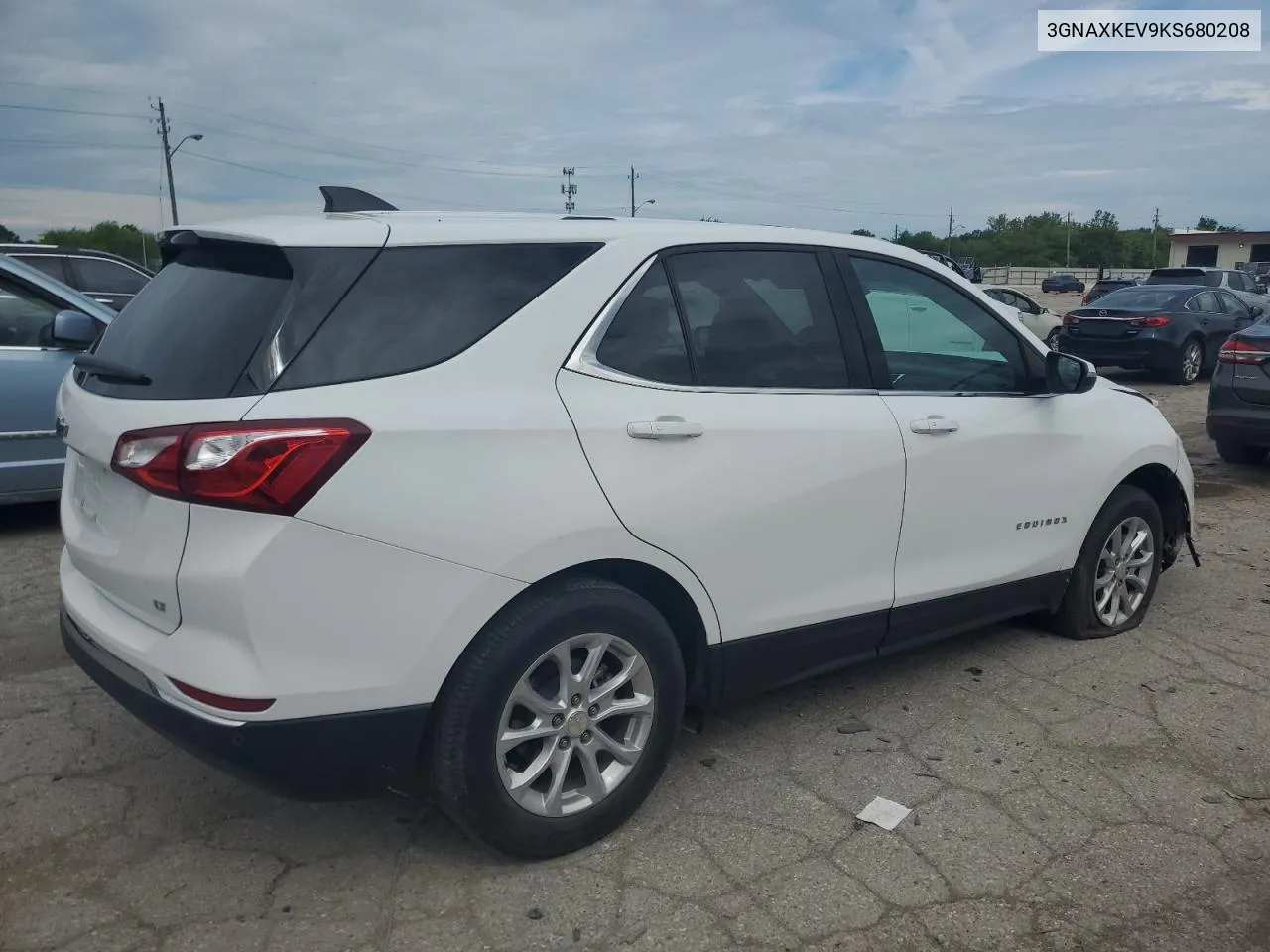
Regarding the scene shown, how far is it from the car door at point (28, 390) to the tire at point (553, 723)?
13.9 feet

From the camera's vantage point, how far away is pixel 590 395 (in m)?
2.86

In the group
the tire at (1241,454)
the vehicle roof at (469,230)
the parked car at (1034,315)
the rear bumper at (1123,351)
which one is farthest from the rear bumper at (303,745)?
the parked car at (1034,315)

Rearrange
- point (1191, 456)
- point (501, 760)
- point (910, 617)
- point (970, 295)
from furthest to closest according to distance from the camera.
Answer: point (1191, 456) < point (970, 295) < point (910, 617) < point (501, 760)

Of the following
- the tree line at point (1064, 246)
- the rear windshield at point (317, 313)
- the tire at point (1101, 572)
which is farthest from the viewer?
the tree line at point (1064, 246)

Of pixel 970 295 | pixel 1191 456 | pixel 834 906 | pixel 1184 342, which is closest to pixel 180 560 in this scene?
pixel 834 906

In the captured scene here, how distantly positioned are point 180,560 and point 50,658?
2.32 meters

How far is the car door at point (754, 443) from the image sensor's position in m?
2.92

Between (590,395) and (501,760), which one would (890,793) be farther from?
(590,395)

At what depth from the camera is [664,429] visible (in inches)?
115

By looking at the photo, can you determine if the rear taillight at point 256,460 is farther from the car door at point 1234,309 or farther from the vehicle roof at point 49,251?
the car door at point 1234,309

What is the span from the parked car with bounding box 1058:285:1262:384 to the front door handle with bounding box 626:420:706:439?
13.4 metres

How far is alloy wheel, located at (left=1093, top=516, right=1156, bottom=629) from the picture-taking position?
458 centimetres

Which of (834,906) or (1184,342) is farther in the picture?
(1184,342)

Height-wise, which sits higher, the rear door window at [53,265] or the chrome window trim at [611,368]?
the rear door window at [53,265]
